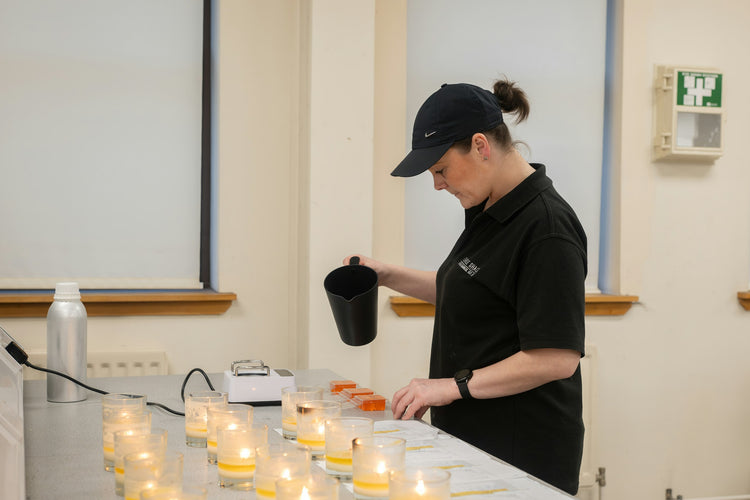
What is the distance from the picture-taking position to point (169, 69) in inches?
107

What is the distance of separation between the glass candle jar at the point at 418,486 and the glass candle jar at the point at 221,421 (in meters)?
0.37

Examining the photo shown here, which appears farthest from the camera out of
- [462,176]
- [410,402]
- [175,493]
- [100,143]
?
[100,143]

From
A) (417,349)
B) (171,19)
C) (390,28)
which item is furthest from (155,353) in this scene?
(390,28)

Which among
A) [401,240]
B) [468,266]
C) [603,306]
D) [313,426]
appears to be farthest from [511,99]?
[603,306]

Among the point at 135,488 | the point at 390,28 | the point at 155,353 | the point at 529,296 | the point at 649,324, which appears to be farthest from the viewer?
the point at 649,324

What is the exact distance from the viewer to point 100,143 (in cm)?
265

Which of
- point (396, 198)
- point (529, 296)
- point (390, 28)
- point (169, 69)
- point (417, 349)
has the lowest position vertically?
point (417, 349)

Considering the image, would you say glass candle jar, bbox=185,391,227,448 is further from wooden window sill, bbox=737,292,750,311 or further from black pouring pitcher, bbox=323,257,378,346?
wooden window sill, bbox=737,292,750,311

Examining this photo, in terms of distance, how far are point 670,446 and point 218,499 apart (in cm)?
267

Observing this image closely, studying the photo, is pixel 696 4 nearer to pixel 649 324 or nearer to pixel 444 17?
pixel 444 17

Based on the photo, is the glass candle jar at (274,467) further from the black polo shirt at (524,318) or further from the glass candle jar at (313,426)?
the black polo shirt at (524,318)

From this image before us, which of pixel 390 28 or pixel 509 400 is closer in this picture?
pixel 509 400

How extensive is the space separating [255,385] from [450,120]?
68 centimetres

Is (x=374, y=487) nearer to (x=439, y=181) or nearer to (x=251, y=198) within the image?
(x=439, y=181)
